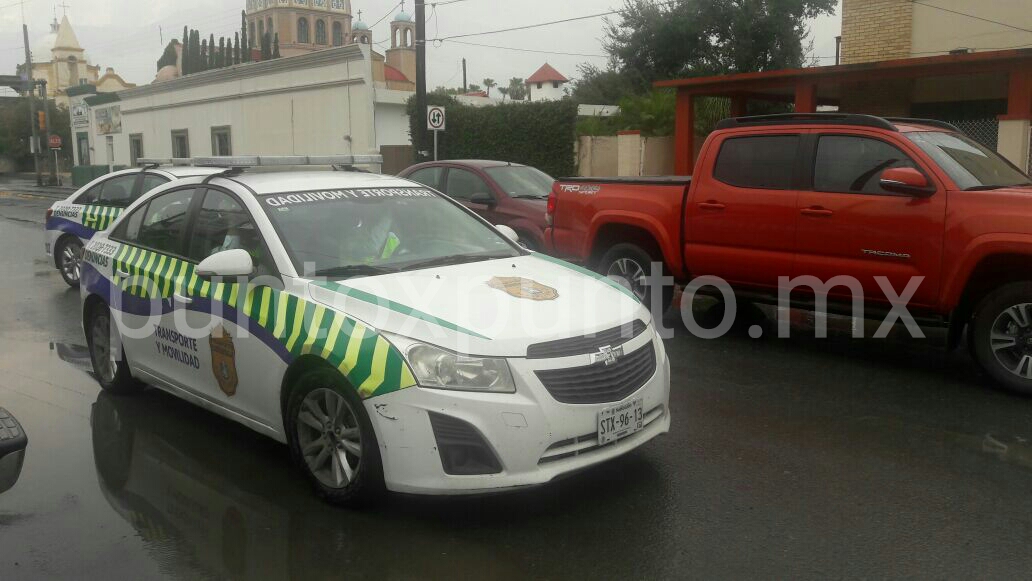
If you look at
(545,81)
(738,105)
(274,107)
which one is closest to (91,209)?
(738,105)

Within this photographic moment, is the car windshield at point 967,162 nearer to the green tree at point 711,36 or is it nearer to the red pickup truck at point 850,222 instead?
the red pickup truck at point 850,222

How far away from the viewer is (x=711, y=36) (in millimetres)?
32500

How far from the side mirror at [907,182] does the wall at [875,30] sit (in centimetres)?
1291

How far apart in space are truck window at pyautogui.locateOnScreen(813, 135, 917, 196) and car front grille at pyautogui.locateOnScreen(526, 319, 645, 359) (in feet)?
11.2

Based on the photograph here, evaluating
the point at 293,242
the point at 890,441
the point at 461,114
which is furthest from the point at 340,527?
the point at 461,114

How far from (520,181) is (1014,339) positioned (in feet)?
24.6

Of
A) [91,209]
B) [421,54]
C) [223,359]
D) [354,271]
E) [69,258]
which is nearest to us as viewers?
[354,271]

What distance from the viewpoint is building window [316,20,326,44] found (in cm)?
9688

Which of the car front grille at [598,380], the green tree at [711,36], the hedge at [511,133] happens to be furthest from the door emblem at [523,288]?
the green tree at [711,36]

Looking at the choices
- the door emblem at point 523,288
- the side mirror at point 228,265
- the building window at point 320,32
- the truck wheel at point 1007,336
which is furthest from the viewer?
the building window at point 320,32

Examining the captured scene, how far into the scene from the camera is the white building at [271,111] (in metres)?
29.8

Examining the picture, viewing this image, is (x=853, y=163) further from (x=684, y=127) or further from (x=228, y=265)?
(x=684, y=127)

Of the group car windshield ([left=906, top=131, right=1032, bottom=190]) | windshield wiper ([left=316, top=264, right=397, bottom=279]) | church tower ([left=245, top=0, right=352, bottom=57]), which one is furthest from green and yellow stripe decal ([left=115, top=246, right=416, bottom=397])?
church tower ([left=245, top=0, right=352, bottom=57])

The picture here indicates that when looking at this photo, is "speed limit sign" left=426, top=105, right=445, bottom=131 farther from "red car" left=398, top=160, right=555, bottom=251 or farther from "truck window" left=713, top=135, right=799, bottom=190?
"truck window" left=713, top=135, right=799, bottom=190
